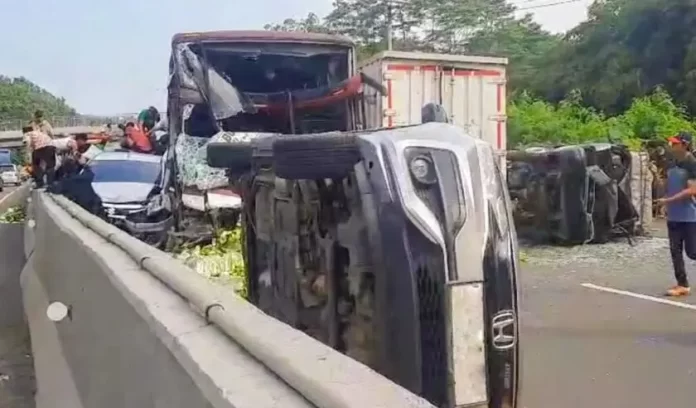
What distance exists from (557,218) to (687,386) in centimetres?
832

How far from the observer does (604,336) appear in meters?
9.00

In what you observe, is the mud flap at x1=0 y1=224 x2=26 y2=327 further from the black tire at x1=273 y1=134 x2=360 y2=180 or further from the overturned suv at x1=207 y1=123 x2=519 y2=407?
the overturned suv at x1=207 y1=123 x2=519 y2=407

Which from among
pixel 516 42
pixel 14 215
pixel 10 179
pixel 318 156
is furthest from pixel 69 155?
pixel 10 179

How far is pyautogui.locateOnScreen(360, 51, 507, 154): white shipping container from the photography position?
559 inches

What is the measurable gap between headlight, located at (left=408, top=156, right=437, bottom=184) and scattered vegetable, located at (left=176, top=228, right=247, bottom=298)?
13.0 feet

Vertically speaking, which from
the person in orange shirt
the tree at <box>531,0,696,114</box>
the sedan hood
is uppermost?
the tree at <box>531,0,696,114</box>

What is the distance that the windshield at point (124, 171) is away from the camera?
16.1 metres

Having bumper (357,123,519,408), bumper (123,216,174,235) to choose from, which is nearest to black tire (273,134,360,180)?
bumper (357,123,519,408)

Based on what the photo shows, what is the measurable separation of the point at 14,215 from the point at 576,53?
99.4 feet

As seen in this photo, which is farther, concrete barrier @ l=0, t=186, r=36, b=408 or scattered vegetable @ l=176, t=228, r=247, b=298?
scattered vegetable @ l=176, t=228, r=247, b=298

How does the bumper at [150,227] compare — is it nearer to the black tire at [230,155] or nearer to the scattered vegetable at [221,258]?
the scattered vegetable at [221,258]

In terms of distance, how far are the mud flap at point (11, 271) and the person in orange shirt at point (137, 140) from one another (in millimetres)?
2349

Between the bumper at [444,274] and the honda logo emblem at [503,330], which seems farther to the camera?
the honda logo emblem at [503,330]

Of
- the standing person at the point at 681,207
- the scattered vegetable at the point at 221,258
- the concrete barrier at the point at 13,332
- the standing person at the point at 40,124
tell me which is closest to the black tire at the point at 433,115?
the scattered vegetable at the point at 221,258
